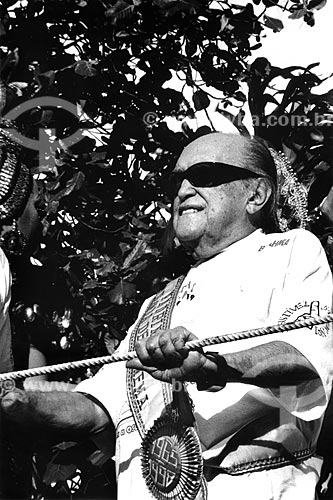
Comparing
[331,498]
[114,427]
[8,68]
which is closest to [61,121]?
[8,68]

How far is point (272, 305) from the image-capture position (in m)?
3.36

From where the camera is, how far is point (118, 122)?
164 inches

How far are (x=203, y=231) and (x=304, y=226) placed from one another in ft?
0.98

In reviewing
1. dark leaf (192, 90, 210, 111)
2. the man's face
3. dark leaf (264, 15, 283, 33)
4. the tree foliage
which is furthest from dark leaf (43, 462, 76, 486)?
dark leaf (264, 15, 283, 33)

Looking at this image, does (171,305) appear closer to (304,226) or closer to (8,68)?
(304,226)

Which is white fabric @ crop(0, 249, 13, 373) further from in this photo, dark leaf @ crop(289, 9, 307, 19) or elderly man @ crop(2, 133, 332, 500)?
dark leaf @ crop(289, 9, 307, 19)

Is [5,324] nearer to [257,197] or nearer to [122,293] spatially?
[122,293]

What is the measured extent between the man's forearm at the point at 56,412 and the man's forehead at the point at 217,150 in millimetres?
608

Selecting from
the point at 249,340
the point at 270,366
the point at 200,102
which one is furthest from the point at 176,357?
the point at 200,102

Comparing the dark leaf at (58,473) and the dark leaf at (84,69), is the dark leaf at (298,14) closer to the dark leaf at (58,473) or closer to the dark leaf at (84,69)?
the dark leaf at (84,69)

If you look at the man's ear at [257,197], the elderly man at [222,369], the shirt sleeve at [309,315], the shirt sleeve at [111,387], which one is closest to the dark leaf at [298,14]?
the elderly man at [222,369]

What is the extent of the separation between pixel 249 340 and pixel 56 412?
0.53 meters

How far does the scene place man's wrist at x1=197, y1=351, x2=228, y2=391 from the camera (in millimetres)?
3055

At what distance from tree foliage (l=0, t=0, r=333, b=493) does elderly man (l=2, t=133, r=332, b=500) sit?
255 mm
